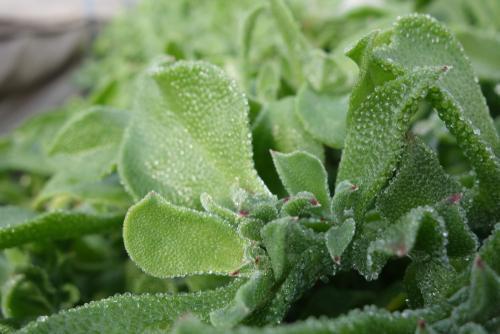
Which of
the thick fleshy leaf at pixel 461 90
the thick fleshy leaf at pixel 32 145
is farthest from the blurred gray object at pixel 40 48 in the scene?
the thick fleshy leaf at pixel 461 90

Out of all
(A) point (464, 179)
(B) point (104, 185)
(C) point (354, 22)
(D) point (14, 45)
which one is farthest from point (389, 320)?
(D) point (14, 45)

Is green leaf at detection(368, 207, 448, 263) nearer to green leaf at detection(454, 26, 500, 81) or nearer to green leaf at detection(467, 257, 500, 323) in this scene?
green leaf at detection(467, 257, 500, 323)

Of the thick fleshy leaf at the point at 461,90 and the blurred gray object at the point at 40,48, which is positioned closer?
the thick fleshy leaf at the point at 461,90

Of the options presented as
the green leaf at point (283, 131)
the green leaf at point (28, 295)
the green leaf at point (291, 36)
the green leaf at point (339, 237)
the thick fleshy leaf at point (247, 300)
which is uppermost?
the green leaf at point (291, 36)

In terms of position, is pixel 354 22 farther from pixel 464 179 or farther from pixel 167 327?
pixel 167 327

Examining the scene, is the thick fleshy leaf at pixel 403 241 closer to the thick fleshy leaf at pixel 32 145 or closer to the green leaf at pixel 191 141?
the green leaf at pixel 191 141

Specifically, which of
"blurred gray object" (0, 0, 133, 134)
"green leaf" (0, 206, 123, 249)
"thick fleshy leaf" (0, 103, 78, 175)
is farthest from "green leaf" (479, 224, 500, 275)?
"blurred gray object" (0, 0, 133, 134)

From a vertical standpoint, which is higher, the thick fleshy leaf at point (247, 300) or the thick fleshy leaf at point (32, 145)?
the thick fleshy leaf at point (247, 300)

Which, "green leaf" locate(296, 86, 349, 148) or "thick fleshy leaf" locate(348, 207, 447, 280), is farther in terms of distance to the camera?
"green leaf" locate(296, 86, 349, 148)
